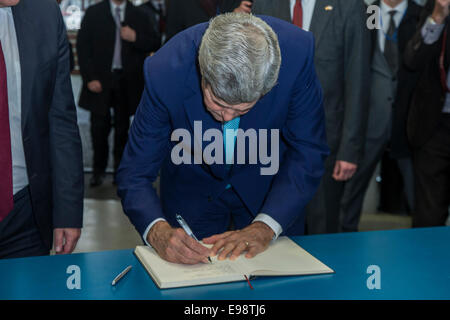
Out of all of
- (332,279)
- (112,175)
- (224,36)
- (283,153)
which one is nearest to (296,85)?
(283,153)

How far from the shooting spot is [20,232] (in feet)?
5.86

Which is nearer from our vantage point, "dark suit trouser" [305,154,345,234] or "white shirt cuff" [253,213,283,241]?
"white shirt cuff" [253,213,283,241]

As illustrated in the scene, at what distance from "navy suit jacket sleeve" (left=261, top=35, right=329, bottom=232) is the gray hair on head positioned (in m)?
0.37

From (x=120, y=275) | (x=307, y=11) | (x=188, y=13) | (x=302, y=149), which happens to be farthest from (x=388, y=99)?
(x=120, y=275)

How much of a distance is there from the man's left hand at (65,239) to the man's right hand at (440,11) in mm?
2110

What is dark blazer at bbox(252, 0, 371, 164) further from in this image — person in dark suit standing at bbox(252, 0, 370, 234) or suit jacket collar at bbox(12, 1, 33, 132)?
suit jacket collar at bbox(12, 1, 33, 132)

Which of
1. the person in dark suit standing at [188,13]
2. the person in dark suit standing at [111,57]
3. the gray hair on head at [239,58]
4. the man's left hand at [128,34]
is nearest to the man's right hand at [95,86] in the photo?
the person in dark suit standing at [111,57]

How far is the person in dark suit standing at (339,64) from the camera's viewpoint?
2.72 m

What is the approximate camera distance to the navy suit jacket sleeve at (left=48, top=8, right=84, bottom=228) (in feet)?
5.98

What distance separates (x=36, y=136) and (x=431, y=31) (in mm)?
2149

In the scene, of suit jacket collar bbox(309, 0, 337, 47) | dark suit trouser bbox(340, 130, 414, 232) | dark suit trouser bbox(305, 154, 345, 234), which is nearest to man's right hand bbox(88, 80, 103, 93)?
dark suit trouser bbox(340, 130, 414, 232)

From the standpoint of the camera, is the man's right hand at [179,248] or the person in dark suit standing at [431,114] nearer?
the man's right hand at [179,248]

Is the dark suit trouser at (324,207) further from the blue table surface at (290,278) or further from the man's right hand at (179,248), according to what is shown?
the man's right hand at (179,248)

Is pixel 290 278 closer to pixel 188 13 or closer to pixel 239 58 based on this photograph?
pixel 239 58
